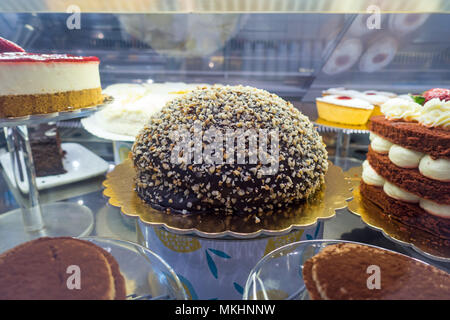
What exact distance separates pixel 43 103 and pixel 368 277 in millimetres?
1407

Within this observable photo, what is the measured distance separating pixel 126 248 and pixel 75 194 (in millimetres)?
1297

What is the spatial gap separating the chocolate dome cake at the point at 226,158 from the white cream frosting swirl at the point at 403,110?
0.52 m

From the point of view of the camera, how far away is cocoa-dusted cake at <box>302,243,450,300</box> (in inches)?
23.5

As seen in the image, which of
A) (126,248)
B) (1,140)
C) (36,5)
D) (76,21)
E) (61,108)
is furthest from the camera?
(1,140)

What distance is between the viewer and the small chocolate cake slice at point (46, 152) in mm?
2012

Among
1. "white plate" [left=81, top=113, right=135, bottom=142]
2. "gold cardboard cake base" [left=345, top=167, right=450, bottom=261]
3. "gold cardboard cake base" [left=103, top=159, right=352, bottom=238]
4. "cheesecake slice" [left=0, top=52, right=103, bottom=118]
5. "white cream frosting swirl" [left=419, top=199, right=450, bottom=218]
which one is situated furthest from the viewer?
"white plate" [left=81, top=113, right=135, bottom=142]

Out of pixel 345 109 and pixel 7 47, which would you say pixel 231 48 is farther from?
pixel 7 47

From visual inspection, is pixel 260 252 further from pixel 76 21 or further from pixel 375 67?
pixel 76 21

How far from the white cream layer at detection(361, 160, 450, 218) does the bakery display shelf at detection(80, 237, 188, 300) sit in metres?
1.04

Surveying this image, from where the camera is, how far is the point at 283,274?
0.71 meters

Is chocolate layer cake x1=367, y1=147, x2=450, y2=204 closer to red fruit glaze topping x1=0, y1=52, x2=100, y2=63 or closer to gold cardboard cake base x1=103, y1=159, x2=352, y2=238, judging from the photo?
gold cardboard cake base x1=103, y1=159, x2=352, y2=238

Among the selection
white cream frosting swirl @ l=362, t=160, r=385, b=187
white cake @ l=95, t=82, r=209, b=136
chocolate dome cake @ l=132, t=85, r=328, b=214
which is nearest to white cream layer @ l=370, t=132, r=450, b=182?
white cream frosting swirl @ l=362, t=160, r=385, b=187
